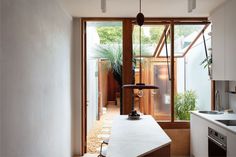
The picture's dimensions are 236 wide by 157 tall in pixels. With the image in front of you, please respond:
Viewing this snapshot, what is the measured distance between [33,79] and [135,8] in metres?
2.26

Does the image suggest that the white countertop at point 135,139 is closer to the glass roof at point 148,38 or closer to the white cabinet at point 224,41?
the white cabinet at point 224,41

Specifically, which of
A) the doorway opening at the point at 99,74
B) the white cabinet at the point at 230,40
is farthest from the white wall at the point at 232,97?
the doorway opening at the point at 99,74

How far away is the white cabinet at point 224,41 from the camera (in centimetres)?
345

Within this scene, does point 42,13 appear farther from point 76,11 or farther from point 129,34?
point 129,34

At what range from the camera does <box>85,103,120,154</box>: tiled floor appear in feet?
16.8

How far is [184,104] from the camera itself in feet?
15.8

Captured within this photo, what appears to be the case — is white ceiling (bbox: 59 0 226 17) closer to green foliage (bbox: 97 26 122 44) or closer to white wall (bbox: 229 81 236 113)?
white wall (bbox: 229 81 236 113)

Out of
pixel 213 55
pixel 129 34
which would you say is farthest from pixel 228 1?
pixel 129 34

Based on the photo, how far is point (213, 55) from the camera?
4.19m

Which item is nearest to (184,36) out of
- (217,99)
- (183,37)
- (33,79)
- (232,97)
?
(183,37)

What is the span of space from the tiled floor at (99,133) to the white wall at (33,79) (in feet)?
4.06

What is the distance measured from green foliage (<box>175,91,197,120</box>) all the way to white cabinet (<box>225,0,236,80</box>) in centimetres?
123

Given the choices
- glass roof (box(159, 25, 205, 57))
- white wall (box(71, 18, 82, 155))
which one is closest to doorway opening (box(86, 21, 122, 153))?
white wall (box(71, 18, 82, 155))

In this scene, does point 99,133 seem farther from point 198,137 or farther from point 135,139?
point 135,139
